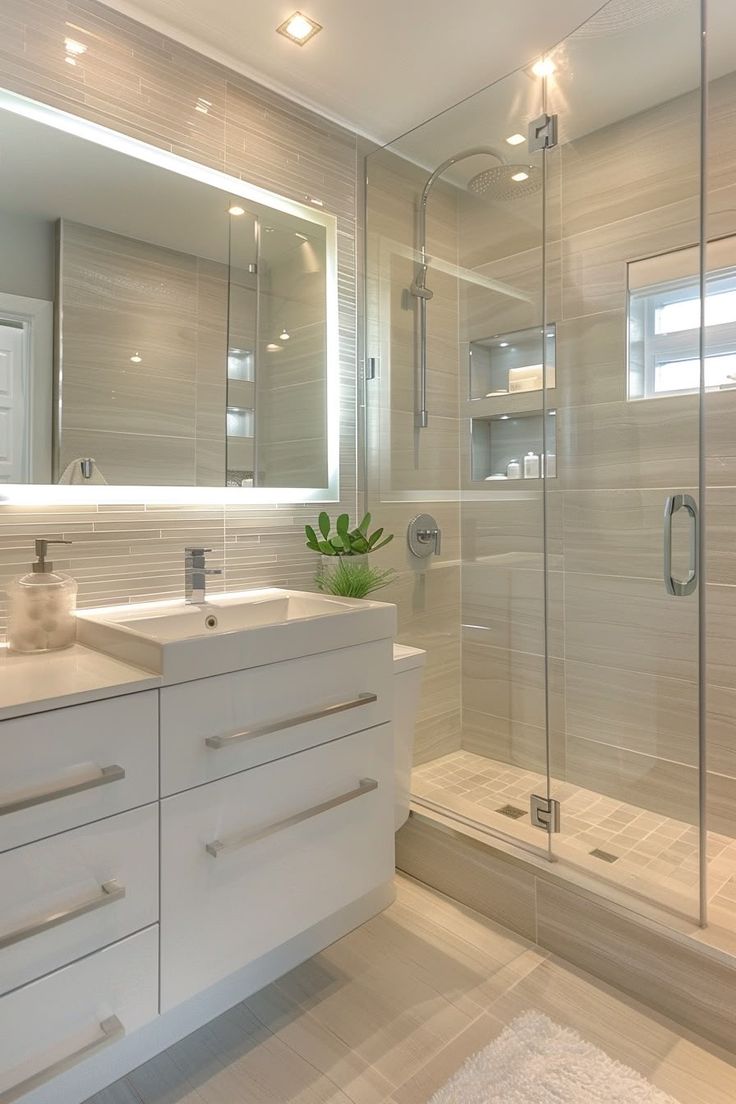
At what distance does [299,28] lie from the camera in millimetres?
1825

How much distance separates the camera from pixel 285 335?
2156 mm

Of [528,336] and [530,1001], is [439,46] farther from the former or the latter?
[530,1001]

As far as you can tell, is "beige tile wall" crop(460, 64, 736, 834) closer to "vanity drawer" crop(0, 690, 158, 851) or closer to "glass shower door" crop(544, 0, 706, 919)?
"glass shower door" crop(544, 0, 706, 919)

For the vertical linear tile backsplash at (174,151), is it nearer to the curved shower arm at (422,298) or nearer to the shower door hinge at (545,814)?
the curved shower arm at (422,298)

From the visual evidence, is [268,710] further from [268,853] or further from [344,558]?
[344,558]

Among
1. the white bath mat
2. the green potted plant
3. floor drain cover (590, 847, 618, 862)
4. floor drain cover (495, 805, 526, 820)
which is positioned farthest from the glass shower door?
the green potted plant

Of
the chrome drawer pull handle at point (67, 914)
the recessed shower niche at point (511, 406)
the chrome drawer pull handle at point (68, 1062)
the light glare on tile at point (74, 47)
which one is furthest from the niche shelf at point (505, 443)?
the chrome drawer pull handle at point (68, 1062)

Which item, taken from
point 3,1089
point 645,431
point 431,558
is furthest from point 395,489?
point 3,1089

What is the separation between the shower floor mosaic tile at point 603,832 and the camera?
1635mm

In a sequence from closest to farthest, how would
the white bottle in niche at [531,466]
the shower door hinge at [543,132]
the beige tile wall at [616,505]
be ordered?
the beige tile wall at [616,505], the shower door hinge at [543,132], the white bottle in niche at [531,466]

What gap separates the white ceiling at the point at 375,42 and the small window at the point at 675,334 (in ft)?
2.59

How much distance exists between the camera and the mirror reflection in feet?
5.16

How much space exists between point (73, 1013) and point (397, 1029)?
709 millimetres

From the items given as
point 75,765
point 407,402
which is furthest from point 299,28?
point 75,765
